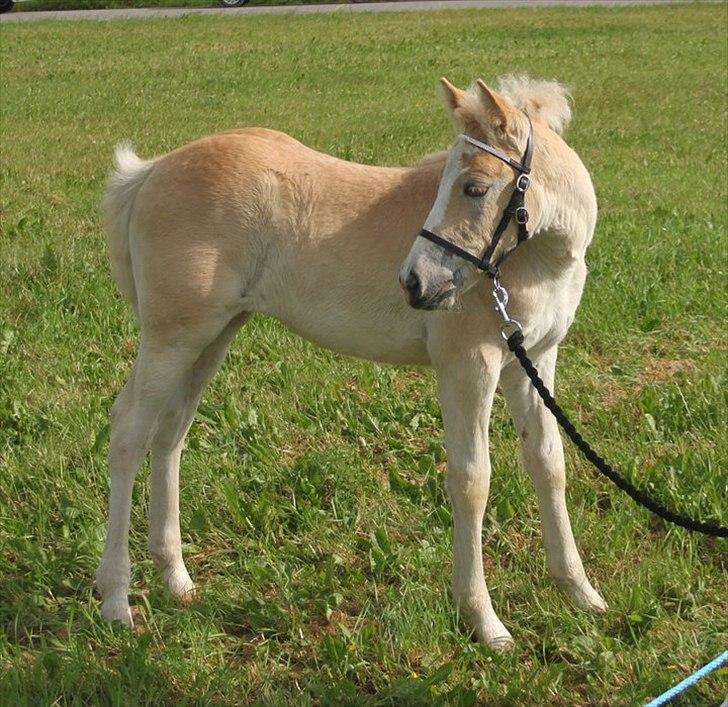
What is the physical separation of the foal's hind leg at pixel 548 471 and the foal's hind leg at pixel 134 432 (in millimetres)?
1152

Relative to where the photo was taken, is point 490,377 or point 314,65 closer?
point 490,377

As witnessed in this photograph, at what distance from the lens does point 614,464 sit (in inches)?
196

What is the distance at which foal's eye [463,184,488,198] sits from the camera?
3375 mm

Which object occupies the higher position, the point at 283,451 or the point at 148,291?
the point at 148,291

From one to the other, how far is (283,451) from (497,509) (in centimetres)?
110

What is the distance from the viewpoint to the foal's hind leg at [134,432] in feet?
13.2

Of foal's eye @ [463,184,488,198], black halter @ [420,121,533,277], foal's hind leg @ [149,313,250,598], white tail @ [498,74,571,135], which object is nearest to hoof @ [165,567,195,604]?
foal's hind leg @ [149,313,250,598]

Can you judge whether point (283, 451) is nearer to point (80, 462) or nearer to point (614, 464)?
point (80, 462)

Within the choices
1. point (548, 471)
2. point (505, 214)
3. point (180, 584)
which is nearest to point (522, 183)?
point (505, 214)

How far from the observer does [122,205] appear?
4293mm

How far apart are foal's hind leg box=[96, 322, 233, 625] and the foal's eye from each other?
3.76 feet

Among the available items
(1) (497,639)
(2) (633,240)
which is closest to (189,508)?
(1) (497,639)

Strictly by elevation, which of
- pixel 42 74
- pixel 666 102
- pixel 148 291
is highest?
pixel 148 291

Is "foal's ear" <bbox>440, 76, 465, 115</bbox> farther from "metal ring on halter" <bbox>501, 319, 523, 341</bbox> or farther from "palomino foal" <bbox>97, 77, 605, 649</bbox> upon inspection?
"metal ring on halter" <bbox>501, 319, 523, 341</bbox>
